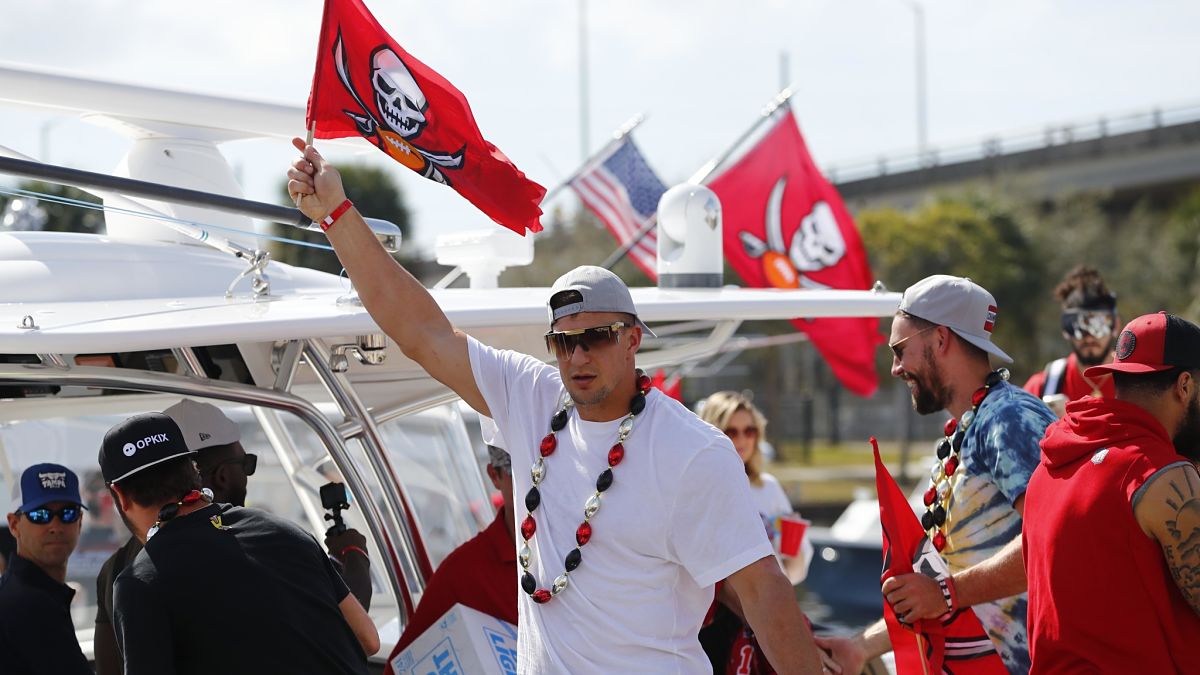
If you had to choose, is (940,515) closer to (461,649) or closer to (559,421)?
(559,421)

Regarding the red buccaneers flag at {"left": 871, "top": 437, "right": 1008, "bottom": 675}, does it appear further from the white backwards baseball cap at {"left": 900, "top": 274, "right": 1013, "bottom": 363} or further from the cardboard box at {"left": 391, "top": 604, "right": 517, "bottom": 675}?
the cardboard box at {"left": 391, "top": 604, "right": 517, "bottom": 675}

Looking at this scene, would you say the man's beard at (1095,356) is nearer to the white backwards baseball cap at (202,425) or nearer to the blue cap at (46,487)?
the white backwards baseball cap at (202,425)

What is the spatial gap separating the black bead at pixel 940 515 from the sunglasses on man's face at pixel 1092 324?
9.77 ft

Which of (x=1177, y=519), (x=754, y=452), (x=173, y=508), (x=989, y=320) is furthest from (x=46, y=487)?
(x=754, y=452)

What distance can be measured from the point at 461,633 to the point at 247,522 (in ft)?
2.44

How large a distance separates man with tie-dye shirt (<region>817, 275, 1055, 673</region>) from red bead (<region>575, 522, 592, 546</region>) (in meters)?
0.94

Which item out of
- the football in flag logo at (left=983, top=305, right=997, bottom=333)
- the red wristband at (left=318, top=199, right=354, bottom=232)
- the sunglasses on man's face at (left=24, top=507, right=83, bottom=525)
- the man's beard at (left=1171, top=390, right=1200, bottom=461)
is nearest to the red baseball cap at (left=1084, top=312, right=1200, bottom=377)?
the man's beard at (left=1171, top=390, right=1200, bottom=461)

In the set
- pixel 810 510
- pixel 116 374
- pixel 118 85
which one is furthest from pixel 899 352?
pixel 810 510

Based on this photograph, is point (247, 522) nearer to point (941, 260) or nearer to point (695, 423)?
point (695, 423)

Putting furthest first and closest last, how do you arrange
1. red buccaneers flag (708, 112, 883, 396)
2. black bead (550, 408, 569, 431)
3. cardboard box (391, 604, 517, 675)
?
red buccaneers flag (708, 112, 883, 396)
cardboard box (391, 604, 517, 675)
black bead (550, 408, 569, 431)

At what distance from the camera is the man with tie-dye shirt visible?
332 cm

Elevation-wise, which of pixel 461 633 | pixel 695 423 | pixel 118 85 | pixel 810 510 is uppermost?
pixel 118 85

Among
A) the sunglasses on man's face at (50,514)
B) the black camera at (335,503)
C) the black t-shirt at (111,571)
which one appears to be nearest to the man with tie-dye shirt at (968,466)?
the black camera at (335,503)

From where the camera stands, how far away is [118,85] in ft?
15.8
